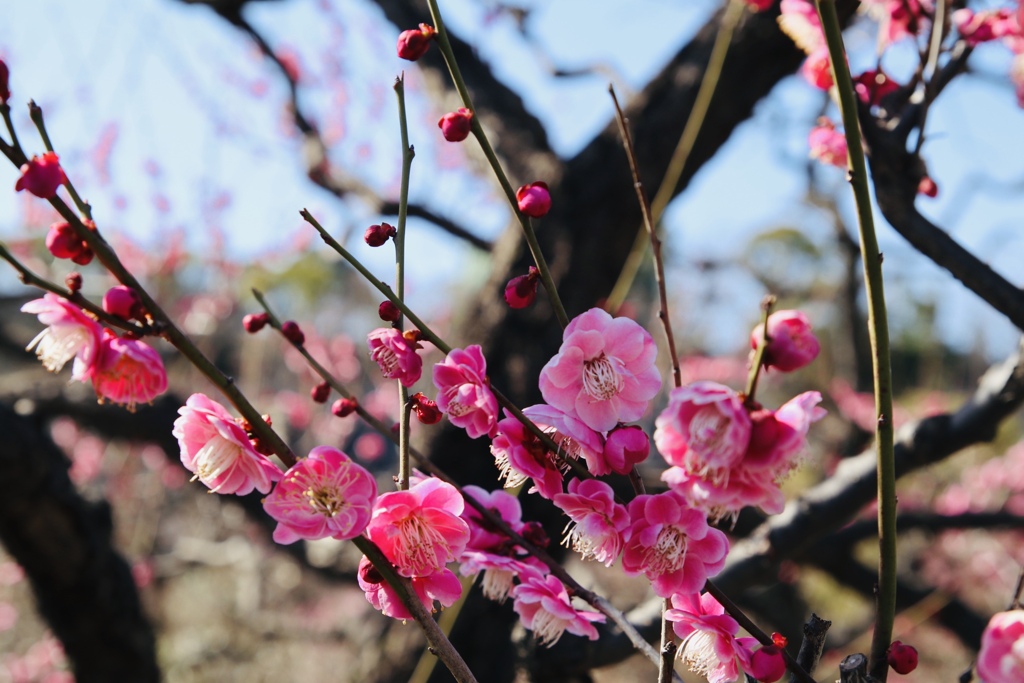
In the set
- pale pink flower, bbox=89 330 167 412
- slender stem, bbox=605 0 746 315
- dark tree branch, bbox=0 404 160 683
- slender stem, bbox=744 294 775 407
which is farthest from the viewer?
slender stem, bbox=605 0 746 315

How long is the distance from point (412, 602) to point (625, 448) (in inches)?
9.0

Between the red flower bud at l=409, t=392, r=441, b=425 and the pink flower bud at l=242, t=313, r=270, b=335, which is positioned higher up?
the red flower bud at l=409, t=392, r=441, b=425

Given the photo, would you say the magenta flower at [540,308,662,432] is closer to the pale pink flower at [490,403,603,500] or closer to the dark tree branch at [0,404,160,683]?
the pale pink flower at [490,403,603,500]

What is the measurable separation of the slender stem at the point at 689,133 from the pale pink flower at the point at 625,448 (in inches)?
55.4

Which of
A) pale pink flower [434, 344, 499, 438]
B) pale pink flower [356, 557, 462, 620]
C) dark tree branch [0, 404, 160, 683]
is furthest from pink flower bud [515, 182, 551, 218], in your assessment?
dark tree branch [0, 404, 160, 683]

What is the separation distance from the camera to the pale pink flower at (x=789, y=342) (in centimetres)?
51

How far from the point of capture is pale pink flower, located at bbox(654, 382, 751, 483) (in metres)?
0.48

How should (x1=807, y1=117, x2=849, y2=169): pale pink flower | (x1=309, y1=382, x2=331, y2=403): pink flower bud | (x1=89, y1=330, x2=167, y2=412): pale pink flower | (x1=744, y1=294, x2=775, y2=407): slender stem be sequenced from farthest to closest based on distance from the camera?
(x1=807, y1=117, x2=849, y2=169): pale pink flower < (x1=309, y1=382, x2=331, y2=403): pink flower bud < (x1=89, y1=330, x2=167, y2=412): pale pink flower < (x1=744, y1=294, x2=775, y2=407): slender stem

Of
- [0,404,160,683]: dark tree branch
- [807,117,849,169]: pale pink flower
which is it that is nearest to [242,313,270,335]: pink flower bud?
[807,117,849,169]: pale pink flower

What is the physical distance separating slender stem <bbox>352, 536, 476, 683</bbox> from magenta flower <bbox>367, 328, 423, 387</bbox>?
145 mm

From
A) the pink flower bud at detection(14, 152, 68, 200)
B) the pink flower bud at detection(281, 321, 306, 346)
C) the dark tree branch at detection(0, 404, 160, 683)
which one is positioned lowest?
the dark tree branch at detection(0, 404, 160, 683)

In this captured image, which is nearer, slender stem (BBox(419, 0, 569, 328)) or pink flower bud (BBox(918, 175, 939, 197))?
slender stem (BBox(419, 0, 569, 328))

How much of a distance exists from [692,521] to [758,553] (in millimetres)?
1229

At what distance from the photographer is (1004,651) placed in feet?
2.02
